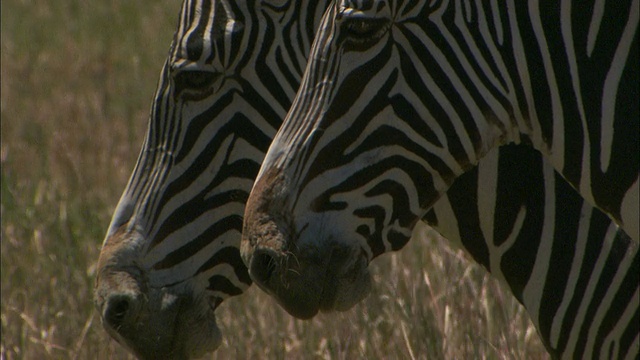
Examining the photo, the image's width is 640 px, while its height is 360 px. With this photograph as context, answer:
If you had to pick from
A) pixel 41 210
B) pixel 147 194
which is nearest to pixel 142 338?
pixel 147 194

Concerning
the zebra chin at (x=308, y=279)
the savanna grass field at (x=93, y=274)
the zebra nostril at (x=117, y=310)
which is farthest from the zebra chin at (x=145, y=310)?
the savanna grass field at (x=93, y=274)

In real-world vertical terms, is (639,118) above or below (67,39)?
above

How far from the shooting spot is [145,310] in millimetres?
3352

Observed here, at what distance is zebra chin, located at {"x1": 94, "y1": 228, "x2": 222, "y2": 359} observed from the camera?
3.34m

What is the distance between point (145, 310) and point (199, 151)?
489 mm

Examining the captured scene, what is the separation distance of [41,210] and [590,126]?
373 centimetres

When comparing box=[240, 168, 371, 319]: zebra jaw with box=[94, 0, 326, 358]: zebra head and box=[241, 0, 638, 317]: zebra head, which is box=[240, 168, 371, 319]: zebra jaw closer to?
box=[241, 0, 638, 317]: zebra head

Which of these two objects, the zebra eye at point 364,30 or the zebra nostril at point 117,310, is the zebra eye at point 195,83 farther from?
the zebra eye at point 364,30

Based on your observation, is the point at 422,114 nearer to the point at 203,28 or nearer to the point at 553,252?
the point at 553,252

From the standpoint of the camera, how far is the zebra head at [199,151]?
11.1 ft

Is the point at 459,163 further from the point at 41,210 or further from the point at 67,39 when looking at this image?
the point at 67,39

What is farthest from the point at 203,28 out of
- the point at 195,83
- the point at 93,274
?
the point at 93,274

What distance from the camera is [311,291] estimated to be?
8.86ft

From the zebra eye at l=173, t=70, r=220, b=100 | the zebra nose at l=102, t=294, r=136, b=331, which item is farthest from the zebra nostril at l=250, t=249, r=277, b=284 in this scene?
the zebra eye at l=173, t=70, r=220, b=100
